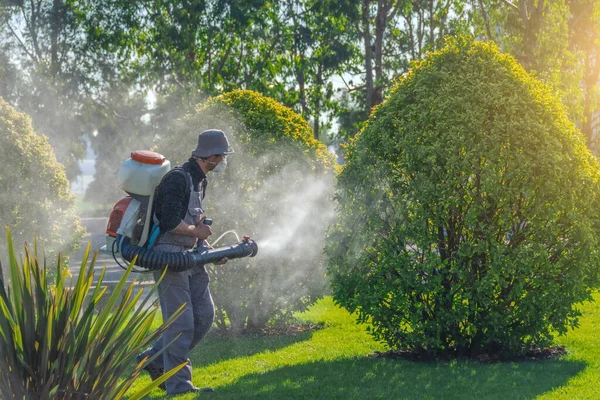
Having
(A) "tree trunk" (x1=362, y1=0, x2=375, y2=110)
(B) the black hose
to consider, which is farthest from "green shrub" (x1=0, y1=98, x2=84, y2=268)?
(A) "tree trunk" (x1=362, y1=0, x2=375, y2=110)

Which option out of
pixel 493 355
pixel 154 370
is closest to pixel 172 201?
pixel 154 370

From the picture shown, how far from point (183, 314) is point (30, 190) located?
534cm

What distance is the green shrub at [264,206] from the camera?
30.4ft

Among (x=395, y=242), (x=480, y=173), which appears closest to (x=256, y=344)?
(x=395, y=242)

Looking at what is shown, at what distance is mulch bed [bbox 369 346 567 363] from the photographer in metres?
7.33

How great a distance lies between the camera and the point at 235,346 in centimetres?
886

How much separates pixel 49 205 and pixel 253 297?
326 cm

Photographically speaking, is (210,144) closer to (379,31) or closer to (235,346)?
(235,346)

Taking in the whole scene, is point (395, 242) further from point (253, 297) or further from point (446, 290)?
point (253, 297)

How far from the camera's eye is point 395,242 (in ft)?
23.6

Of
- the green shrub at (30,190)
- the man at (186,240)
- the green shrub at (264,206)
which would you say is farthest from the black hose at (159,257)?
the green shrub at (30,190)

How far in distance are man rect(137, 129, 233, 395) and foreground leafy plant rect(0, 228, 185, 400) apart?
171 cm

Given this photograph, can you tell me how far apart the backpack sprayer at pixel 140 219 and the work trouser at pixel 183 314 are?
0.52 feet

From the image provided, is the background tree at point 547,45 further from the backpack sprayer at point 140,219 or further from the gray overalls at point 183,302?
the backpack sprayer at point 140,219
